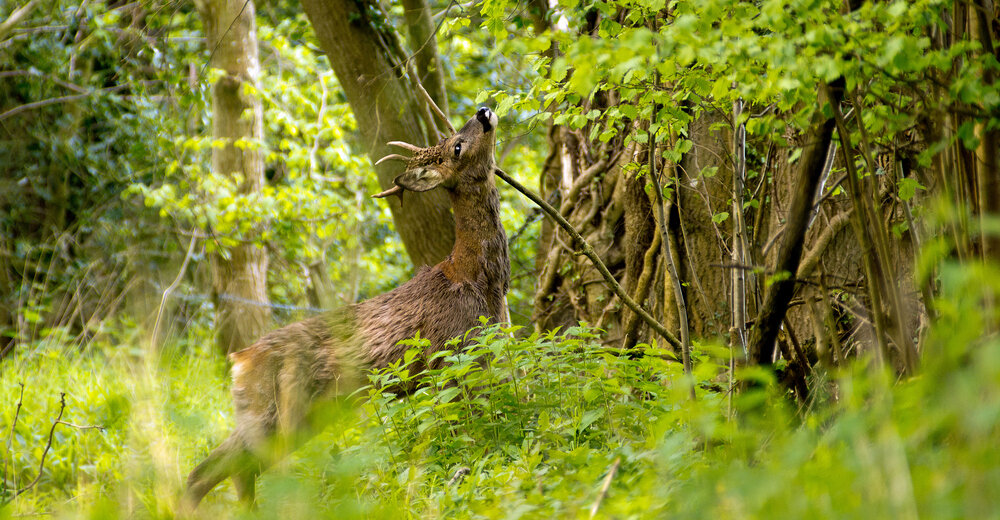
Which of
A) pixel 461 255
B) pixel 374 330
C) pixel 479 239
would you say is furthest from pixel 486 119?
pixel 374 330

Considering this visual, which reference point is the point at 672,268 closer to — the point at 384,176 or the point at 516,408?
the point at 516,408

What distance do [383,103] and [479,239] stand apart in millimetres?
1985

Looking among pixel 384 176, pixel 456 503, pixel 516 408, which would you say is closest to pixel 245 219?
pixel 384 176

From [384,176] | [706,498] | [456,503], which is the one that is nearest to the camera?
[706,498]

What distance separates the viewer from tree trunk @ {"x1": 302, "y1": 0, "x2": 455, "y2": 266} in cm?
673

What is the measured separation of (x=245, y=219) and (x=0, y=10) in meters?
4.55

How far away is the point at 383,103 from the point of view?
269 inches

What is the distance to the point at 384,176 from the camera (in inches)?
276

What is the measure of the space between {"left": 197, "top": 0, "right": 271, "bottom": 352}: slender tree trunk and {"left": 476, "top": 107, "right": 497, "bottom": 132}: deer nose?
427 cm

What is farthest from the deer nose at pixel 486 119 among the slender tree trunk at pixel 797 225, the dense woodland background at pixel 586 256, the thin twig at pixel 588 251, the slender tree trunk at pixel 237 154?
the slender tree trunk at pixel 237 154

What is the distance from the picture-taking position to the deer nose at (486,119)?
524 centimetres

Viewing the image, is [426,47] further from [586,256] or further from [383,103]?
[586,256]

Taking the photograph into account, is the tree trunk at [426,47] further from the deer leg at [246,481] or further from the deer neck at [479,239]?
the deer leg at [246,481]

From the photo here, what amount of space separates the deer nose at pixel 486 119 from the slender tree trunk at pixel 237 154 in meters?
4.27
